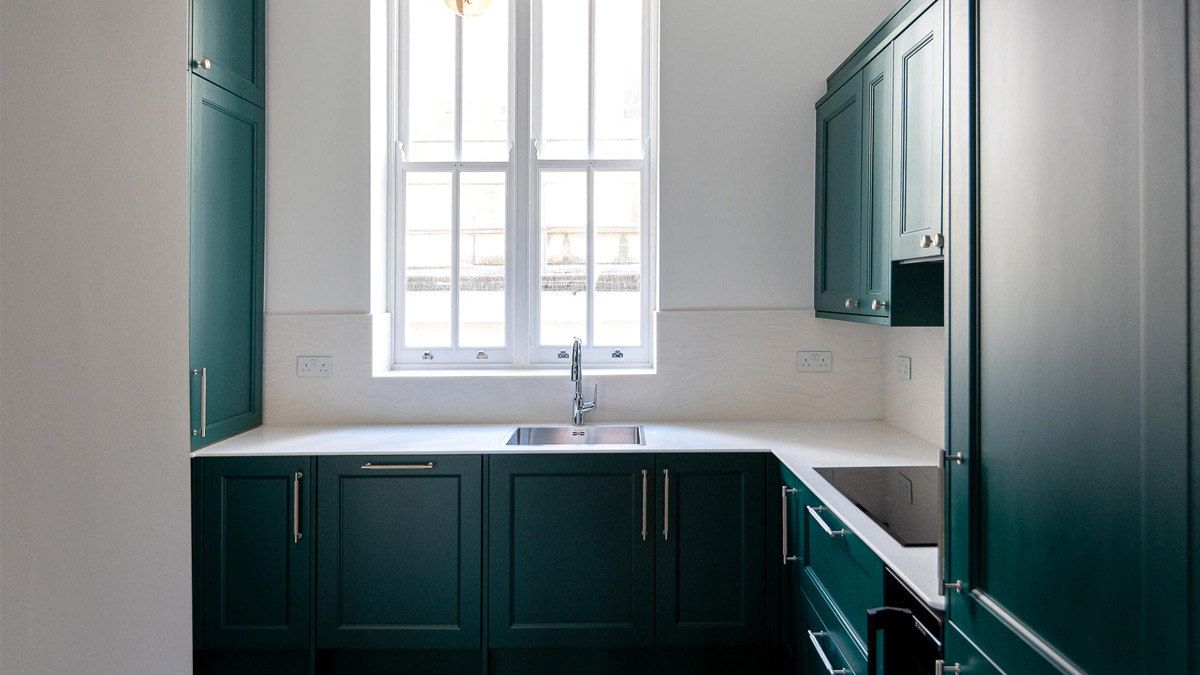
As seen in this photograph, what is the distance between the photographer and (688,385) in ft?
9.76

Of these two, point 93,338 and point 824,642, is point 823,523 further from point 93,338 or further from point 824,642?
point 93,338

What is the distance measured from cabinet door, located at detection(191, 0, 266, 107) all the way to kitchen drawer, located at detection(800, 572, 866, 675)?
257cm

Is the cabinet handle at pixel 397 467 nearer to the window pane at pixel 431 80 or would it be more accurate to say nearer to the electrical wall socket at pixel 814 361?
the window pane at pixel 431 80

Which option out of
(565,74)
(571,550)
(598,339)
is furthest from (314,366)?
(565,74)

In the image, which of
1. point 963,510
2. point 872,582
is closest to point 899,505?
point 872,582

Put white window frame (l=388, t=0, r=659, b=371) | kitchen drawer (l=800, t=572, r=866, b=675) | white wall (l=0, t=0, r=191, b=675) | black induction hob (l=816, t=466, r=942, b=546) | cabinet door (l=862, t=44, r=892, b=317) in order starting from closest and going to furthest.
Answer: white wall (l=0, t=0, r=191, b=675)
black induction hob (l=816, t=466, r=942, b=546)
kitchen drawer (l=800, t=572, r=866, b=675)
cabinet door (l=862, t=44, r=892, b=317)
white window frame (l=388, t=0, r=659, b=371)

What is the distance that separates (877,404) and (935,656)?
1788 mm

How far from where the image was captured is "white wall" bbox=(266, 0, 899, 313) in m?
2.93

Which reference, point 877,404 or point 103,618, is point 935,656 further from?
point 877,404

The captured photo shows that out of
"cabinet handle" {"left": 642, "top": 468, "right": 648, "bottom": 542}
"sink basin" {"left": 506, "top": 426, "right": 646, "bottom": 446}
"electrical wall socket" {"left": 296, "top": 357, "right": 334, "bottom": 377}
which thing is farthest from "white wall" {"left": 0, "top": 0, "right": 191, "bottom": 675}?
"electrical wall socket" {"left": 296, "top": 357, "right": 334, "bottom": 377}

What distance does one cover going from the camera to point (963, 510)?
1.09m

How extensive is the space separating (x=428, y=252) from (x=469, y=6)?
3.62 ft

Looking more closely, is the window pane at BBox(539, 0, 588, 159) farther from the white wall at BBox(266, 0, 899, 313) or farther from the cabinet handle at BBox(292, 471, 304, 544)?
the cabinet handle at BBox(292, 471, 304, 544)

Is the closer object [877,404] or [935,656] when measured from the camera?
[935,656]
